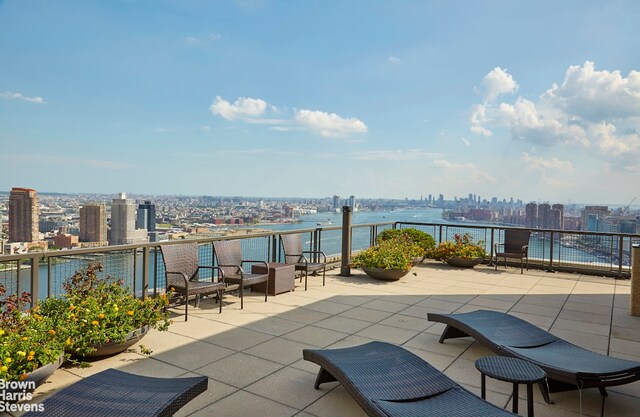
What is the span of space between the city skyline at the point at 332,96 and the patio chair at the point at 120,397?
9.96m

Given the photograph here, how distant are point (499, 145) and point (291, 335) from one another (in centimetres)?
1558

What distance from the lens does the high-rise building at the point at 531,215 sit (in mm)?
10000

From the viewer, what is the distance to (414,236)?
9.97 m

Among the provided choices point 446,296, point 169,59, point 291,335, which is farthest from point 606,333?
point 169,59

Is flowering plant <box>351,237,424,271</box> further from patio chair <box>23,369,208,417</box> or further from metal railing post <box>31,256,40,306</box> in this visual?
patio chair <box>23,369,208,417</box>

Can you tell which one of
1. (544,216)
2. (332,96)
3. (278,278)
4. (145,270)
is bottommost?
(278,278)

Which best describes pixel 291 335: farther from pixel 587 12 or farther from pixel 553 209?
pixel 587 12

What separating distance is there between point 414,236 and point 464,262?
1.23 m

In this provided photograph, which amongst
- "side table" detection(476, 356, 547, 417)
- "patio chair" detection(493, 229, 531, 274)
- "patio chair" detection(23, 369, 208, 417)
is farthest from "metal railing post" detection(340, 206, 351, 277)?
"patio chair" detection(23, 369, 208, 417)

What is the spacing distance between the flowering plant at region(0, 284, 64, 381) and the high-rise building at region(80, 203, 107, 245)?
3.29 m

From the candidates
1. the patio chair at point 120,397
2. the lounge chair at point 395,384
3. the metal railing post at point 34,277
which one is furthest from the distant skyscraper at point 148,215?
the lounge chair at point 395,384

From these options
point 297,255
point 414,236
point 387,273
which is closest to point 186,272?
point 297,255

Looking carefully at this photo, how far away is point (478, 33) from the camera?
10984 millimetres

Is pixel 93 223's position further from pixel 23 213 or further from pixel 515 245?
pixel 515 245
